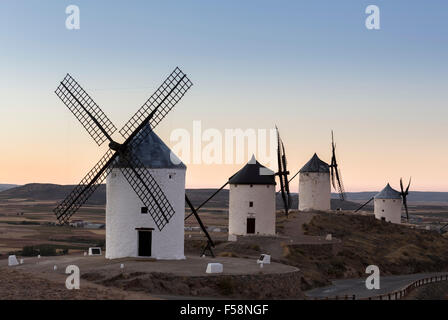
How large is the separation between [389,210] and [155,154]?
4470 centimetres

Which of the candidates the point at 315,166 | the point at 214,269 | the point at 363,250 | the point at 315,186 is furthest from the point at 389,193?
the point at 214,269

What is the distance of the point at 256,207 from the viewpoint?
54.3 meters

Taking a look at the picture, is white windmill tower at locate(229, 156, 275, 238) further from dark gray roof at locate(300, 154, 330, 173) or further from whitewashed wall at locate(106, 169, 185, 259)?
dark gray roof at locate(300, 154, 330, 173)

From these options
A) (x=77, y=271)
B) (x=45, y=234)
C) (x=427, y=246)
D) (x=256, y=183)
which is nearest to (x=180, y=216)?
(x=77, y=271)

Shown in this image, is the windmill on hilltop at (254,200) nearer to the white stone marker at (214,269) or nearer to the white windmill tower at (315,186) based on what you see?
the white windmill tower at (315,186)

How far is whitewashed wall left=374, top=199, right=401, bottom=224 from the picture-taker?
7638cm

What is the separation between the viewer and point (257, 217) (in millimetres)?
54312

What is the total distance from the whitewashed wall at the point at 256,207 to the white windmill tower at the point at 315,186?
1853 centimetres

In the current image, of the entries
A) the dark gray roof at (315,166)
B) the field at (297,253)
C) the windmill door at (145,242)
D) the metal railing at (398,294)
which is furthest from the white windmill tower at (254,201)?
the dark gray roof at (315,166)

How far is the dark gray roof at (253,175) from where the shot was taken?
54.2m

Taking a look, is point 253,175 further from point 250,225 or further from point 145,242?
point 145,242

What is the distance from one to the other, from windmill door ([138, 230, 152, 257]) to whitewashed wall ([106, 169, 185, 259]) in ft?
0.74
